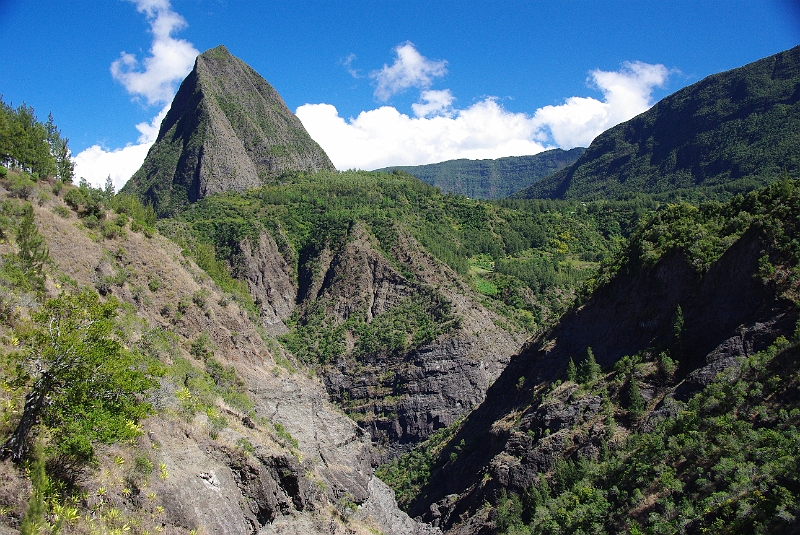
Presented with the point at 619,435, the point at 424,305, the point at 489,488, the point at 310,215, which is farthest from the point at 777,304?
the point at 310,215

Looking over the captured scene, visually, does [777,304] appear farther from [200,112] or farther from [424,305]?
[200,112]

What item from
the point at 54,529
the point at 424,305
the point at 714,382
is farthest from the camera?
the point at 424,305

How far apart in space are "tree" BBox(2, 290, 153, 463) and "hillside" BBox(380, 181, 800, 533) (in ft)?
102

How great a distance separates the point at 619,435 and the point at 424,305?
6917 cm

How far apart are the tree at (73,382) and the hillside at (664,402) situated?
31177mm

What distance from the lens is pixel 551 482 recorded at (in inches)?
2095

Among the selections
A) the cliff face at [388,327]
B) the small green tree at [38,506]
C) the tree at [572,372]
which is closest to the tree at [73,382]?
the small green tree at [38,506]

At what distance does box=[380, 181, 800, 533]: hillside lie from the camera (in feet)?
121

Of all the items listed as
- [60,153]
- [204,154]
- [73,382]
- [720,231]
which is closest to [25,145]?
[60,153]

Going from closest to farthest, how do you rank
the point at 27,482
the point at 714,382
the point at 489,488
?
the point at 27,482 < the point at 714,382 < the point at 489,488

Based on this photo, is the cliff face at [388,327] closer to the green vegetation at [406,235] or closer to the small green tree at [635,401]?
the green vegetation at [406,235]

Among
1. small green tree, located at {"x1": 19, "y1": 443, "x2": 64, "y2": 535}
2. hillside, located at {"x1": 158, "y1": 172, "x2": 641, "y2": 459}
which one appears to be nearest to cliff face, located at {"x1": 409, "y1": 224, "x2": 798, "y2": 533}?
hillside, located at {"x1": 158, "y1": 172, "x2": 641, "y2": 459}

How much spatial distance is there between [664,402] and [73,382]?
4287 centimetres

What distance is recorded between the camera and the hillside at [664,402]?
121ft
